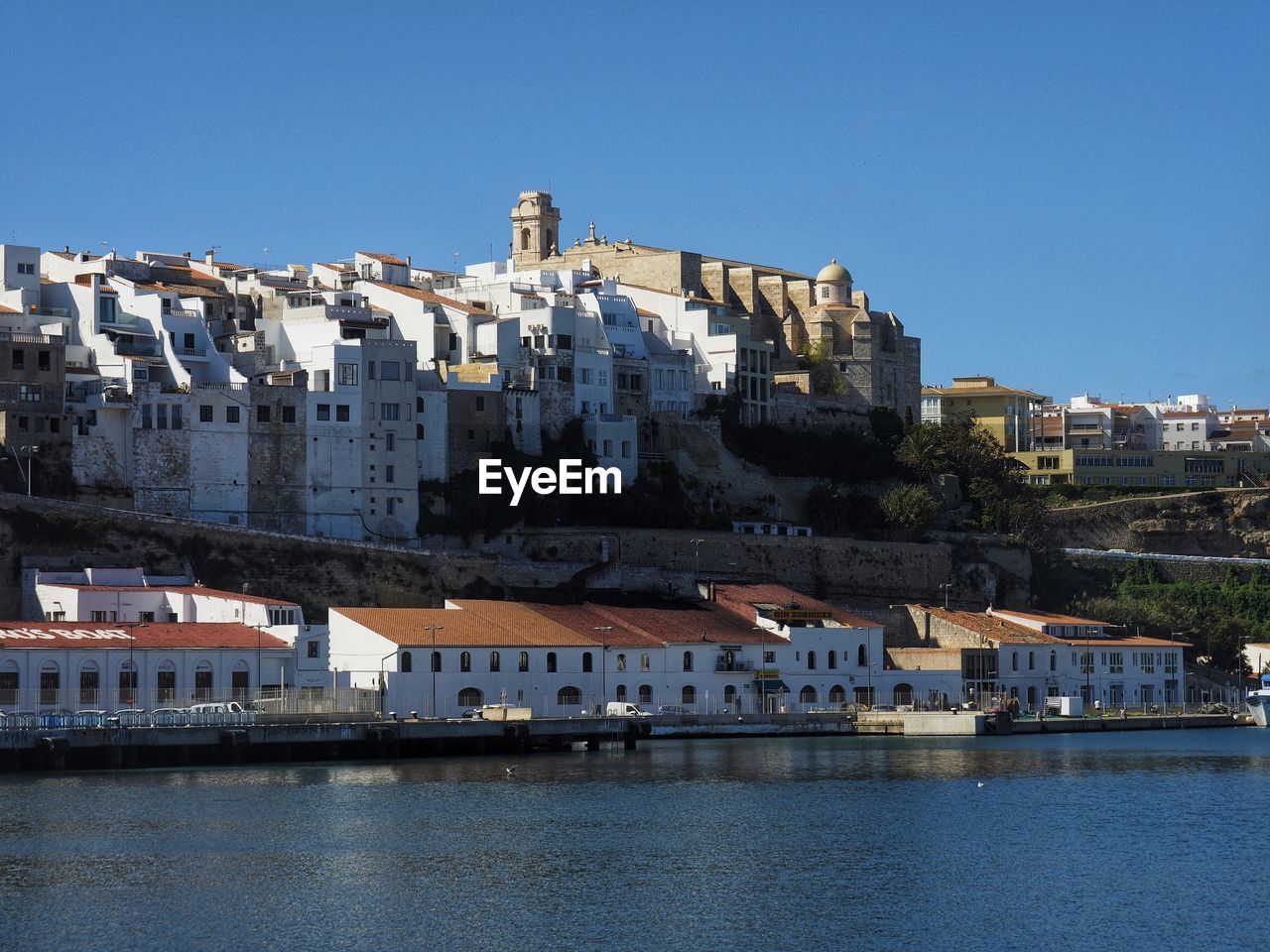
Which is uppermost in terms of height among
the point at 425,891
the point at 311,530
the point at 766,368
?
the point at 766,368

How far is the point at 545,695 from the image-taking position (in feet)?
235

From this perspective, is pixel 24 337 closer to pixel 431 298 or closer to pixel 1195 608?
pixel 431 298

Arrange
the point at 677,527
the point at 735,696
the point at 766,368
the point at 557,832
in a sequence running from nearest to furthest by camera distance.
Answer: the point at 557,832 → the point at 735,696 → the point at 677,527 → the point at 766,368

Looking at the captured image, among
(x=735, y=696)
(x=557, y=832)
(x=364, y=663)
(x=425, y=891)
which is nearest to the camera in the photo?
(x=425, y=891)

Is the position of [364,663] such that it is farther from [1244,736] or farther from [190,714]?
[1244,736]

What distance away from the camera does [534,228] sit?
111 meters

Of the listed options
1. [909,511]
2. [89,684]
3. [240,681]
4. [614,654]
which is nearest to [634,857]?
[89,684]

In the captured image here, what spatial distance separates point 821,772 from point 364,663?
15.7m

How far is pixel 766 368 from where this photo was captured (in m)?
97.9

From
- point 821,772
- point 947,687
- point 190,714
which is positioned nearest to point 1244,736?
point 947,687

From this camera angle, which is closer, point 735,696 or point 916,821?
point 916,821

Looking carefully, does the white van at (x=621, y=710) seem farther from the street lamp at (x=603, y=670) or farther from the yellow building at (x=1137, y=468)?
the yellow building at (x=1137, y=468)

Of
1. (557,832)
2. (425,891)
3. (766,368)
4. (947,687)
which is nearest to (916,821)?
(557,832)

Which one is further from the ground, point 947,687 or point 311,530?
point 311,530
